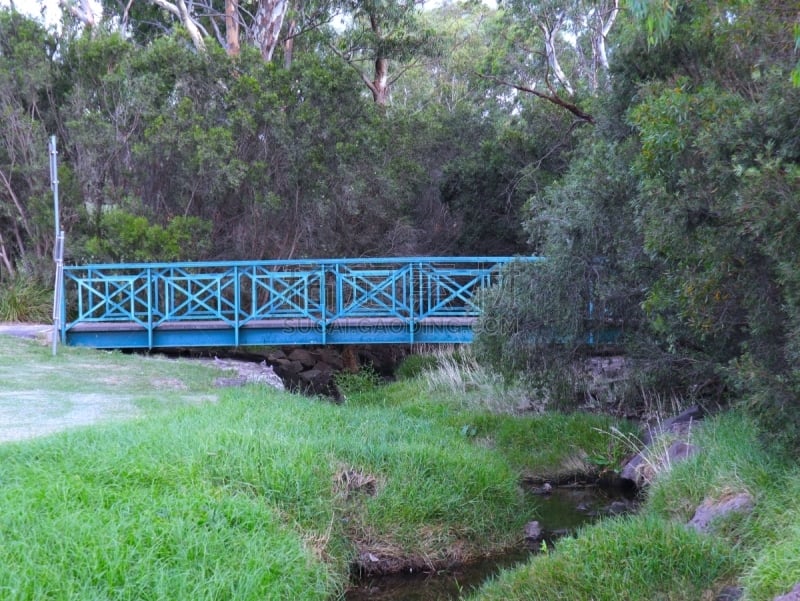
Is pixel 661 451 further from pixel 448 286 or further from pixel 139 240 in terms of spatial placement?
pixel 139 240

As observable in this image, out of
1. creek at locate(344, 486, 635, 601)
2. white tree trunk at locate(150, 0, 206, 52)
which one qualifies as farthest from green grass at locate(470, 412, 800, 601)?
white tree trunk at locate(150, 0, 206, 52)

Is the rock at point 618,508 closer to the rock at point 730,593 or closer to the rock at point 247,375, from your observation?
the rock at point 730,593

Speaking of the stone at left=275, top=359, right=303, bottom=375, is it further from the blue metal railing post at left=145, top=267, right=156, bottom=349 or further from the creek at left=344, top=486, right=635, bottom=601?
the creek at left=344, top=486, right=635, bottom=601

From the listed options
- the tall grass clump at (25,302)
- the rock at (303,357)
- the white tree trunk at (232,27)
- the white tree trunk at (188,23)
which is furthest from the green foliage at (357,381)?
the white tree trunk at (232,27)

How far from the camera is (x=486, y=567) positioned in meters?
6.75

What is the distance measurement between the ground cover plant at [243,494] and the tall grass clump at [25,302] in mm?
6681

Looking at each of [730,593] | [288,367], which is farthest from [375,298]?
[730,593]

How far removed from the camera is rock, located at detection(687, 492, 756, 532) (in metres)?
5.64

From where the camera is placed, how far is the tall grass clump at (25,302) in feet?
53.1

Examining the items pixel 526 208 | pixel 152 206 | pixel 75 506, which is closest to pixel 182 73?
pixel 152 206

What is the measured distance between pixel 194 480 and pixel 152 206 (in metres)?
12.7

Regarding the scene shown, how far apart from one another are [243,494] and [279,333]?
809cm

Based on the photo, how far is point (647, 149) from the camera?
6602 millimetres

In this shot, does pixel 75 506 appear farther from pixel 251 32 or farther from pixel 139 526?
pixel 251 32
